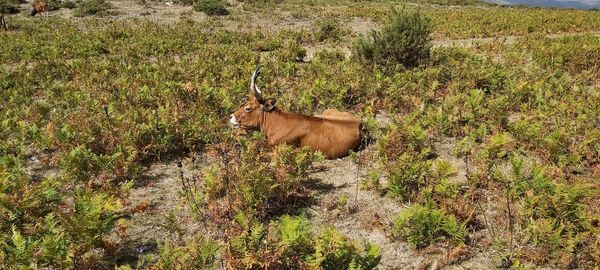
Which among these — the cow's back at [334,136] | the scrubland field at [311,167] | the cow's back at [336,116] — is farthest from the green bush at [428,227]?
the cow's back at [336,116]

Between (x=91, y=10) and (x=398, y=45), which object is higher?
(x=398, y=45)

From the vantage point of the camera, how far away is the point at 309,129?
8.57 m

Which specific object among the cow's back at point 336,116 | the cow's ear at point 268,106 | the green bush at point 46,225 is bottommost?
the green bush at point 46,225

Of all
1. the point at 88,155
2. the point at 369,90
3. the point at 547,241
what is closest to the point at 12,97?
the point at 88,155

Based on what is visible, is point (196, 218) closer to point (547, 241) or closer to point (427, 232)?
point (427, 232)

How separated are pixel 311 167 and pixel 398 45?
814cm

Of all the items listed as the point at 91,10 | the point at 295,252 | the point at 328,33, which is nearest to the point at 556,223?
the point at 295,252

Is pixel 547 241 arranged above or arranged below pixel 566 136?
below

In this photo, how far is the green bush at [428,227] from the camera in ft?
19.2

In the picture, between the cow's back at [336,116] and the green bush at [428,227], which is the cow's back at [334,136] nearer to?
the cow's back at [336,116]

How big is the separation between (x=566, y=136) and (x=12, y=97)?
13.4 metres

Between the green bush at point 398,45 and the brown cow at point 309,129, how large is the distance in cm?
667

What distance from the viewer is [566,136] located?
855 cm

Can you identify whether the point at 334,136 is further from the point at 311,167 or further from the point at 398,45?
the point at 398,45
